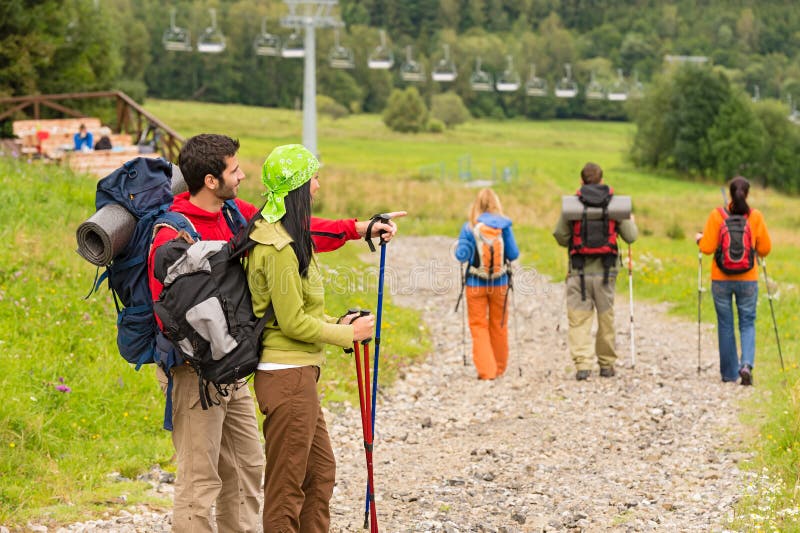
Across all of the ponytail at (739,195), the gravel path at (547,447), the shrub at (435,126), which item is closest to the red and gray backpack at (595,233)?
the ponytail at (739,195)

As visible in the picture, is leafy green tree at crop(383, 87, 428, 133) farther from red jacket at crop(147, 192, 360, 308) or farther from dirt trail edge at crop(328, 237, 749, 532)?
red jacket at crop(147, 192, 360, 308)

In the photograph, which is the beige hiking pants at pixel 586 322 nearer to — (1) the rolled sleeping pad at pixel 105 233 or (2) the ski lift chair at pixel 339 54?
(1) the rolled sleeping pad at pixel 105 233

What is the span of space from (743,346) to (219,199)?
8353mm

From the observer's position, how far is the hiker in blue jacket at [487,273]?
42.1 feet

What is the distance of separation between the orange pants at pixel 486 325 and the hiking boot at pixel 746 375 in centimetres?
280

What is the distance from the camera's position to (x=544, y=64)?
595ft

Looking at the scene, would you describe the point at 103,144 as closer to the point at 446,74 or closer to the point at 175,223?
the point at 175,223

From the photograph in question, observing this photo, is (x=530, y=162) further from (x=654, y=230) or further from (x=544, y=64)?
(x=544, y=64)

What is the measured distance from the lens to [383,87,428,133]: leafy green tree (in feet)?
426

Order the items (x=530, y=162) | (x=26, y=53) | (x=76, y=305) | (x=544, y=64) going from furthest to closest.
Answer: (x=544, y=64) → (x=530, y=162) → (x=26, y=53) → (x=76, y=305)

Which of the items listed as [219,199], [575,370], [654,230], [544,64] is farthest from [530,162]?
[544,64]

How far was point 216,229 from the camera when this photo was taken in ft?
19.7

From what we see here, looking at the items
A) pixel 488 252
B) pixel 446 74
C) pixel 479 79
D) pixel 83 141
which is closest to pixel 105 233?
pixel 488 252

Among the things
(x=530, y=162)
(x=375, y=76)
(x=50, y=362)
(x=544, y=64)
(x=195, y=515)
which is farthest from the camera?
(x=544, y=64)
